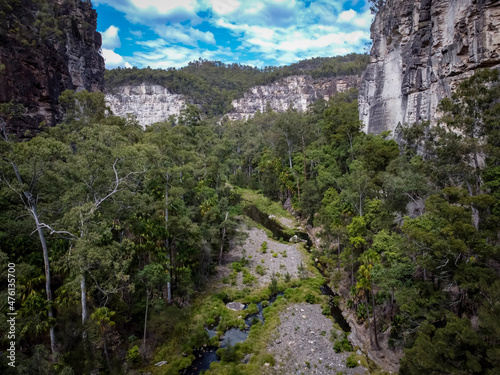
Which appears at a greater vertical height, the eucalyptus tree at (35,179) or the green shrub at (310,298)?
the eucalyptus tree at (35,179)

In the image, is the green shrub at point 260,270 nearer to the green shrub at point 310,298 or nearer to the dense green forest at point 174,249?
the dense green forest at point 174,249

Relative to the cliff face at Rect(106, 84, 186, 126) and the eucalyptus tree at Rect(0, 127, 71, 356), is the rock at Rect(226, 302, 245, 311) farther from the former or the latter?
the cliff face at Rect(106, 84, 186, 126)

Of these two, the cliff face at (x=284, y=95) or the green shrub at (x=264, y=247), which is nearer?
the green shrub at (x=264, y=247)

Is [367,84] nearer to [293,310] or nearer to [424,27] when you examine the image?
[424,27]

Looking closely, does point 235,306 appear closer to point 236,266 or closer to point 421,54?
point 236,266

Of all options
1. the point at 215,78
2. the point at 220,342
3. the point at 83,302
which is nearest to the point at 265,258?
the point at 220,342

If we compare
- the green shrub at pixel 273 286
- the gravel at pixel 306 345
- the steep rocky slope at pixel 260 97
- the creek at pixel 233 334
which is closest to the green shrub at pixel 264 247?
the creek at pixel 233 334
